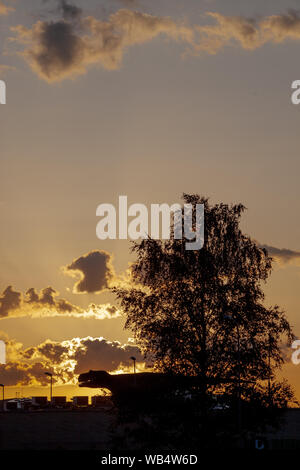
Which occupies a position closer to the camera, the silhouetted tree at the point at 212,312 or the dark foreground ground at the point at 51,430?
the silhouetted tree at the point at 212,312

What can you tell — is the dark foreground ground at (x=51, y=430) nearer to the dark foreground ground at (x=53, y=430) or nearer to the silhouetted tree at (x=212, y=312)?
the dark foreground ground at (x=53, y=430)

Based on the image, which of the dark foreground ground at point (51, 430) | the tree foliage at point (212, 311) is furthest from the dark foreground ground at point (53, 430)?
the tree foliage at point (212, 311)

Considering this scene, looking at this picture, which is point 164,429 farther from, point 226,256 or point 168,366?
point 226,256

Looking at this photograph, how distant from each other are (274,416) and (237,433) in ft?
8.76

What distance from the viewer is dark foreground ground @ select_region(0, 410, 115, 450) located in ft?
296

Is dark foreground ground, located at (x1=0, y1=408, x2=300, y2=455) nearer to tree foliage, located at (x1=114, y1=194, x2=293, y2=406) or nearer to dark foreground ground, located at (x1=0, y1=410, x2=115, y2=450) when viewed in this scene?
dark foreground ground, located at (x1=0, y1=410, x2=115, y2=450)

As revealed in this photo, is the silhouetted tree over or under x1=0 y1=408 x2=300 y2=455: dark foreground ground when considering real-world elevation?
over

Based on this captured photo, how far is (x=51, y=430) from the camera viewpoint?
90.6 meters

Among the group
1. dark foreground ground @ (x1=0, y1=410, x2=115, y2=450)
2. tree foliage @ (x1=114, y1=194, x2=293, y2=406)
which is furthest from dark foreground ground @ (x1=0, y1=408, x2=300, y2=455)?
tree foliage @ (x1=114, y1=194, x2=293, y2=406)

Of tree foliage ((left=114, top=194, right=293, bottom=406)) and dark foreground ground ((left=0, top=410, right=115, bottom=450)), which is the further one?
dark foreground ground ((left=0, top=410, right=115, bottom=450))

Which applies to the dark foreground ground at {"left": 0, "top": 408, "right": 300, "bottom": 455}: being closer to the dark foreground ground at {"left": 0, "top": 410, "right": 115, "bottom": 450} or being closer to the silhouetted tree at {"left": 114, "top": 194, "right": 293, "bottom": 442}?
the dark foreground ground at {"left": 0, "top": 410, "right": 115, "bottom": 450}

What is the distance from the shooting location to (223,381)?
5250 cm

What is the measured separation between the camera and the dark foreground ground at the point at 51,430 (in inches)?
3556
